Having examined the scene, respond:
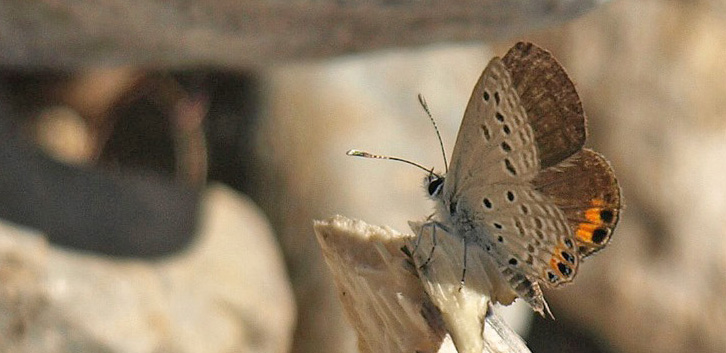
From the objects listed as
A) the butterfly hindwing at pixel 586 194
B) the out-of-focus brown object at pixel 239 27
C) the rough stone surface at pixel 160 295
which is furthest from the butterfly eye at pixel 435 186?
the rough stone surface at pixel 160 295

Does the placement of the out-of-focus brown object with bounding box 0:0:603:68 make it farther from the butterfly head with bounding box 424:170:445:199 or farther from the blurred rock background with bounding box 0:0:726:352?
the butterfly head with bounding box 424:170:445:199

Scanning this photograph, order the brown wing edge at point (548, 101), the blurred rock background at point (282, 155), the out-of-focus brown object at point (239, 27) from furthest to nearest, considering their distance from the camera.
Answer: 1. the blurred rock background at point (282, 155)
2. the out-of-focus brown object at point (239, 27)
3. the brown wing edge at point (548, 101)

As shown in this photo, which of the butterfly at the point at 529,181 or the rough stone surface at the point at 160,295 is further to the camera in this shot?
the rough stone surface at the point at 160,295

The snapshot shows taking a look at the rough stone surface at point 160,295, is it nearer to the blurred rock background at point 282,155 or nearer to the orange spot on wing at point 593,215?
the blurred rock background at point 282,155

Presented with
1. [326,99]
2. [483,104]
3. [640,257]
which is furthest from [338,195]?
[483,104]

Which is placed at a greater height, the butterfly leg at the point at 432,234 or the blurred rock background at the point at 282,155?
the butterfly leg at the point at 432,234

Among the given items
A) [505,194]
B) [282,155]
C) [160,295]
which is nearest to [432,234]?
[505,194]

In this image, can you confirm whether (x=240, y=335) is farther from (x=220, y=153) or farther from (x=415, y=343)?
(x=415, y=343)

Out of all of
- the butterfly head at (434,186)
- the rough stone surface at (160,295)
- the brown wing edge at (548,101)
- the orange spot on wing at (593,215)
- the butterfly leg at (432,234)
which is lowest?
the rough stone surface at (160,295)

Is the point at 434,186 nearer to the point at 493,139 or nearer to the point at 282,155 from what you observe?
the point at 493,139
